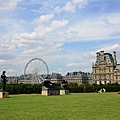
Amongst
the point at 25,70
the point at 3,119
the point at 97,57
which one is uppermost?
the point at 97,57

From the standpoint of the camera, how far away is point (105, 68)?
115500mm

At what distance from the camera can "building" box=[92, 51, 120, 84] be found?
113 metres

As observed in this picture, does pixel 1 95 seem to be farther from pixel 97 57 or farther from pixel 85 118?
pixel 97 57

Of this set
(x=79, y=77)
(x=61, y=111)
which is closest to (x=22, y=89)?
(x=61, y=111)

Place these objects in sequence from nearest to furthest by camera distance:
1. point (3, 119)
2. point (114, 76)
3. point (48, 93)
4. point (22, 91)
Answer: point (3, 119) → point (48, 93) → point (22, 91) → point (114, 76)

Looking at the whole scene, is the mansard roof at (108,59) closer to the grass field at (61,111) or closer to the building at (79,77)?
the building at (79,77)

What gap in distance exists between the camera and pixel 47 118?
12.4 metres

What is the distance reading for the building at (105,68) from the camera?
113 m

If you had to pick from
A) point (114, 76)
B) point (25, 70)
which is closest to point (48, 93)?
point (25, 70)

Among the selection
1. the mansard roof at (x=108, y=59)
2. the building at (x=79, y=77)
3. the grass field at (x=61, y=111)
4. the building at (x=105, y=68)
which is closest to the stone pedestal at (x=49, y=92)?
the grass field at (x=61, y=111)

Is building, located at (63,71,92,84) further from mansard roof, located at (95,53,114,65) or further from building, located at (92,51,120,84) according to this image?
mansard roof, located at (95,53,114,65)

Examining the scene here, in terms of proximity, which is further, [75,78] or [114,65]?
[75,78]

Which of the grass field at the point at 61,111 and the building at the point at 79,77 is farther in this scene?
the building at the point at 79,77

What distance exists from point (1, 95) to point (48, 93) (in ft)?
27.8
